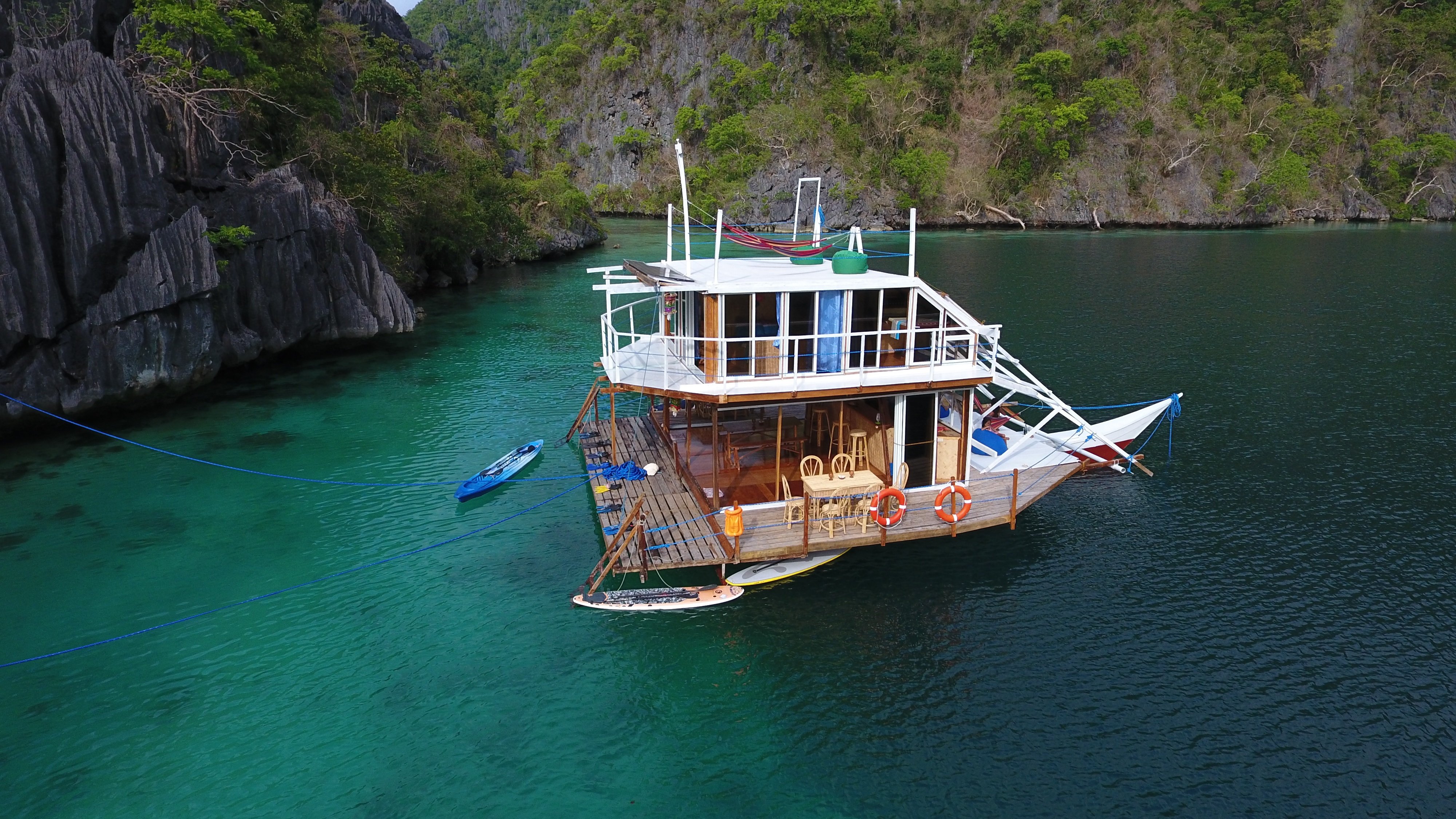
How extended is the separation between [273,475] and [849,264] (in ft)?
64.7

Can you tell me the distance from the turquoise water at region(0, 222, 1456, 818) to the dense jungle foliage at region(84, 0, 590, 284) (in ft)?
48.8

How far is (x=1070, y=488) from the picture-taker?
2517 cm

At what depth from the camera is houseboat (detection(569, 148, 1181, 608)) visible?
18484 mm

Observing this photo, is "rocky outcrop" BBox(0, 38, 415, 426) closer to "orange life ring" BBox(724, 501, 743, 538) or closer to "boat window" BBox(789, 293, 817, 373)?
"boat window" BBox(789, 293, 817, 373)

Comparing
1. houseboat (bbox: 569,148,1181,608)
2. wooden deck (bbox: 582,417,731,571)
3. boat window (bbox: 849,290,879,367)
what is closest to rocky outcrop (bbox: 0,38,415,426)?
wooden deck (bbox: 582,417,731,571)

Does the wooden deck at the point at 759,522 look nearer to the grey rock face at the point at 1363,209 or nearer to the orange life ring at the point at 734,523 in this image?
the orange life ring at the point at 734,523

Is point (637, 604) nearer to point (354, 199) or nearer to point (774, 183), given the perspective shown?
point (354, 199)

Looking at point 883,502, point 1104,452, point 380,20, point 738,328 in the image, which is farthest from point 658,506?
point 380,20

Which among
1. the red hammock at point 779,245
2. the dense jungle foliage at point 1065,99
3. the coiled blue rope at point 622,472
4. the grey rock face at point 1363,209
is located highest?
the dense jungle foliage at point 1065,99

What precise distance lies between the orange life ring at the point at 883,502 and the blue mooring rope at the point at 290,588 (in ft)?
34.9

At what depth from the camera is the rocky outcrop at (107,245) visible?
2734 centimetres

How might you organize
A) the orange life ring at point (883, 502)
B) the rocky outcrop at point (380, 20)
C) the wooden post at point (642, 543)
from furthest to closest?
1. the rocky outcrop at point (380, 20)
2. the orange life ring at point (883, 502)
3. the wooden post at point (642, 543)

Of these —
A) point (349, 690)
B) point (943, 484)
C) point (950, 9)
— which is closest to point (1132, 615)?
point (943, 484)

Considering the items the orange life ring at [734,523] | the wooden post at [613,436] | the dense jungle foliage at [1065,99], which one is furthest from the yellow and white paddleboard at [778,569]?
the dense jungle foliage at [1065,99]
